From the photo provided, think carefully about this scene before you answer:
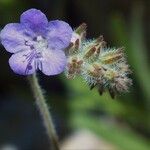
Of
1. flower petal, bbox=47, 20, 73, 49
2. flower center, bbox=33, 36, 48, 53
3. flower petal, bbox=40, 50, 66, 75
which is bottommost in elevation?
flower petal, bbox=40, 50, 66, 75

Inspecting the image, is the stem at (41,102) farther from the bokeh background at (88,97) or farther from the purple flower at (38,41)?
the bokeh background at (88,97)

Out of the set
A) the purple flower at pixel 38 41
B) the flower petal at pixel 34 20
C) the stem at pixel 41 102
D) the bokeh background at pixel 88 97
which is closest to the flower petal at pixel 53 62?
the purple flower at pixel 38 41

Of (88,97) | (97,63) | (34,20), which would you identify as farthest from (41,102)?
(88,97)

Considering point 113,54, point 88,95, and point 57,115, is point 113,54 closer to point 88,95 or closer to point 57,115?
point 88,95

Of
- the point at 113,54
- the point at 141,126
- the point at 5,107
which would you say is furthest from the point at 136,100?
the point at 113,54

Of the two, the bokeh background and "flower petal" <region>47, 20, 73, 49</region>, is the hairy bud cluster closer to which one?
"flower petal" <region>47, 20, 73, 49</region>

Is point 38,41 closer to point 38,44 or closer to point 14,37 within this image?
point 38,44

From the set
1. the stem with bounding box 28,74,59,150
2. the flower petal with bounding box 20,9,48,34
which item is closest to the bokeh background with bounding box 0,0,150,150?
the stem with bounding box 28,74,59,150
